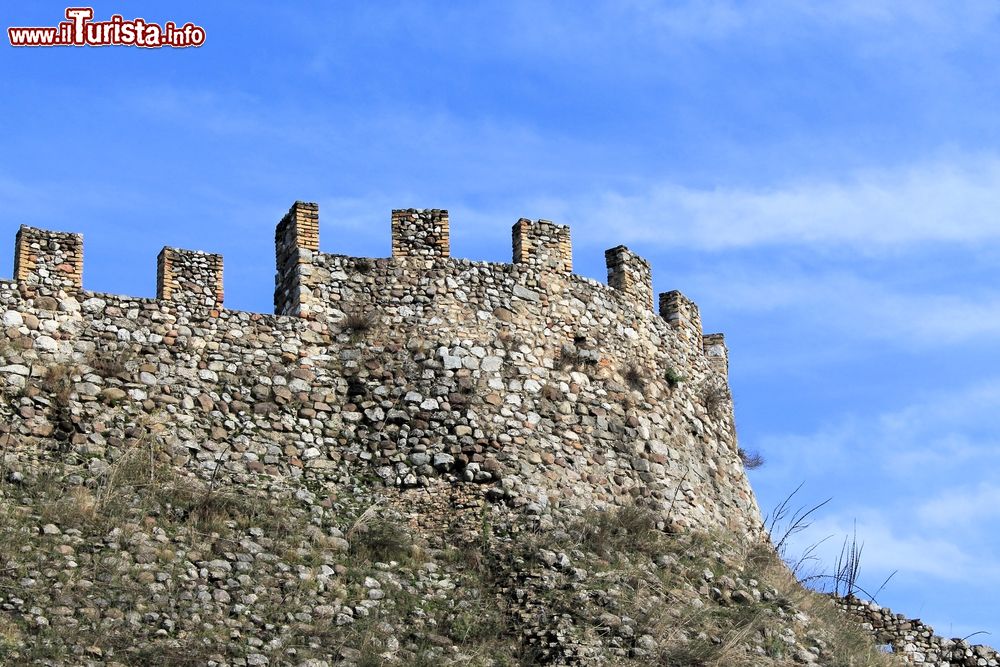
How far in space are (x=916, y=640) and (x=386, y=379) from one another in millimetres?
9519

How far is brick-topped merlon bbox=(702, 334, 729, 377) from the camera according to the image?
28.7 m

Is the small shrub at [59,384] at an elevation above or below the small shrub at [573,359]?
below

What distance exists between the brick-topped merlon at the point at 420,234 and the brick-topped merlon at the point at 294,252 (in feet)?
4.45

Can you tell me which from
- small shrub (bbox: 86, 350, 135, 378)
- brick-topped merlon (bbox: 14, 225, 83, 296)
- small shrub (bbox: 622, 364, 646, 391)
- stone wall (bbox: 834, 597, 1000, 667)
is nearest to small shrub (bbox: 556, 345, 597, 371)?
small shrub (bbox: 622, 364, 646, 391)

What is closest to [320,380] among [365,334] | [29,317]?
[365,334]

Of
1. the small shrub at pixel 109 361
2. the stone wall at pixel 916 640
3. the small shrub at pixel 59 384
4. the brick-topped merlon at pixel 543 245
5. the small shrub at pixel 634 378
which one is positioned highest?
the brick-topped merlon at pixel 543 245

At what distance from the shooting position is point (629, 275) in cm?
2697

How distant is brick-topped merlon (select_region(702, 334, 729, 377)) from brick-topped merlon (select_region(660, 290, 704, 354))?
0.38m

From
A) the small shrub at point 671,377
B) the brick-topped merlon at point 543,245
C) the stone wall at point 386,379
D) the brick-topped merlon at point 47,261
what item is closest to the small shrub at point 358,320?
the stone wall at point 386,379

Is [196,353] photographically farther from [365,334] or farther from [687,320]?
[687,320]

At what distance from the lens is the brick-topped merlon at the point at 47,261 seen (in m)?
23.0

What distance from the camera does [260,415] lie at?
23453 millimetres

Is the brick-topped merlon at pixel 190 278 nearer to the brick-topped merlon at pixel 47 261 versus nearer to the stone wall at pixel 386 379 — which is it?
the stone wall at pixel 386 379

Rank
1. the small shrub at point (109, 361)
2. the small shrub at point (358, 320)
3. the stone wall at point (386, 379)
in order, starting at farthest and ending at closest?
1. the small shrub at point (358, 320)
2. the small shrub at point (109, 361)
3. the stone wall at point (386, 379)
